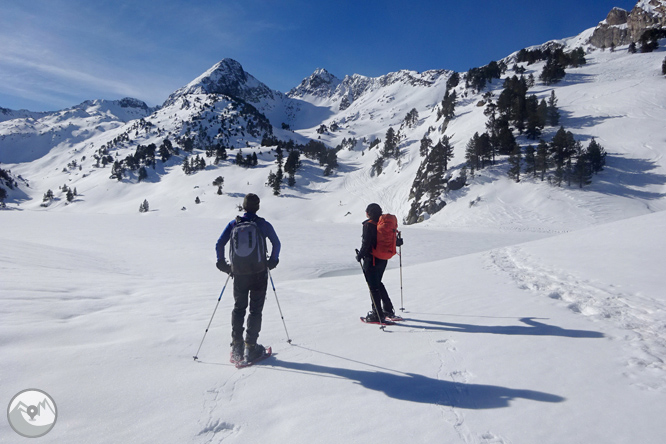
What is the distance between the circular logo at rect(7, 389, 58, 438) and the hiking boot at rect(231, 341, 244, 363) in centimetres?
195

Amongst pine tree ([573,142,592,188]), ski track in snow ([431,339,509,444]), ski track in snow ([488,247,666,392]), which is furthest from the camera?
pine tree ([573,142,592,188])

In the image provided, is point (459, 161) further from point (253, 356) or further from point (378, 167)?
point (253, 356)

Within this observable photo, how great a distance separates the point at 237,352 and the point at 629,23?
17682 centimetres

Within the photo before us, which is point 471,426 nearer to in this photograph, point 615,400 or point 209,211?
point 615,400

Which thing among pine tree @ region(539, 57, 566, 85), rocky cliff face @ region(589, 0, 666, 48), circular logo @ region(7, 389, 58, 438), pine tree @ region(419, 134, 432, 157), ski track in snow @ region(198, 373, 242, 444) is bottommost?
ski track in snow @ region(198, 373, 242, 444)

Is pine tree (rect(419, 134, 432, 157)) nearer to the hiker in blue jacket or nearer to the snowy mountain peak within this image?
the hiker in blue jacket

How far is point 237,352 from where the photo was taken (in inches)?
179

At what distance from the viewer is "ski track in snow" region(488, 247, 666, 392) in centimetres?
369

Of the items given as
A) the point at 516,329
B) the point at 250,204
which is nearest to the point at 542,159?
the point at 516,329

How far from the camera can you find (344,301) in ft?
27.1

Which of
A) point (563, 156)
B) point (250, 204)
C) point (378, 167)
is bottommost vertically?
point (250, 204)

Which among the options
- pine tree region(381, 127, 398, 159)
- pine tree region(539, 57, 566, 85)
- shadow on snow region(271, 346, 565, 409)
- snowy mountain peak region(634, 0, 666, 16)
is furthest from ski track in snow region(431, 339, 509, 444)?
snowy mountain peak region(634, 0, 666, 16)

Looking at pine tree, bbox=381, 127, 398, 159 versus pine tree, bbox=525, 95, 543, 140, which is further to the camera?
pine tree, bbox=381, 127, 398, 159

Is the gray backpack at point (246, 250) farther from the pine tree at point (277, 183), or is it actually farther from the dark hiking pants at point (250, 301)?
the pine tree at point (277, 183)
